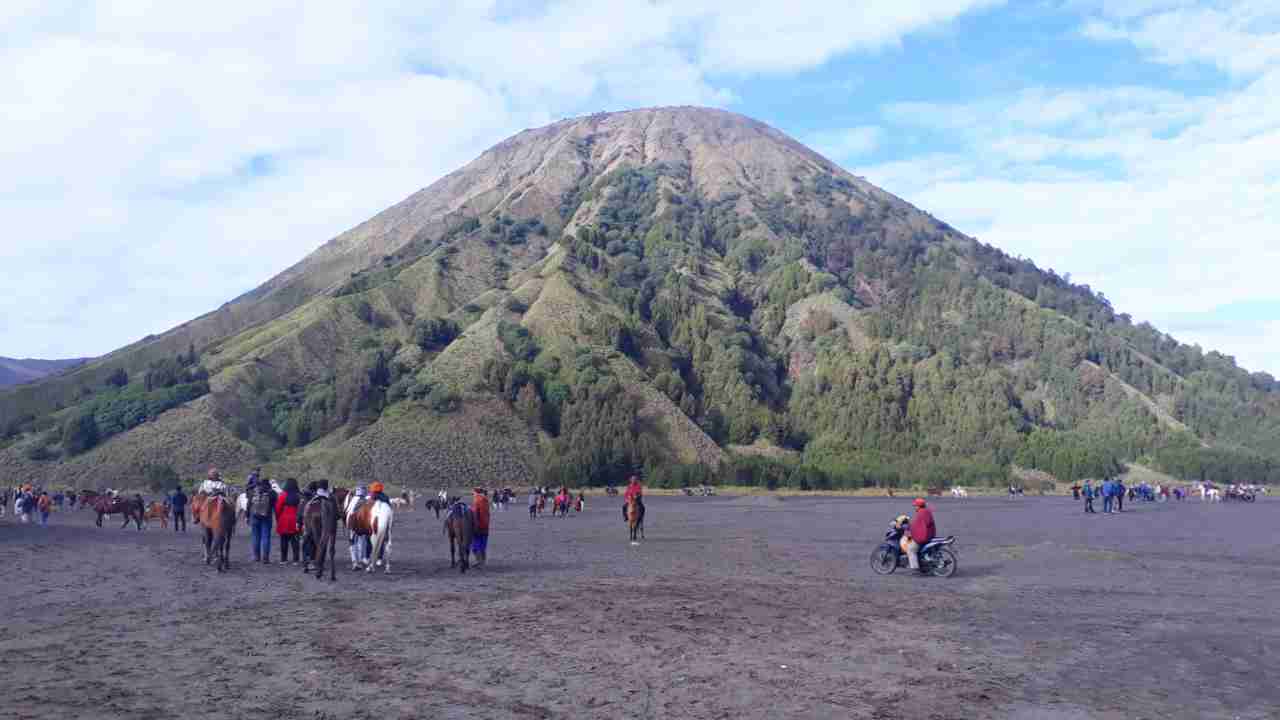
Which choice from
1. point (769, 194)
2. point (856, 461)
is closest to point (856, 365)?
point (856, 461)

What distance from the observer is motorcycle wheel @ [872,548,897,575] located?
20812 mm

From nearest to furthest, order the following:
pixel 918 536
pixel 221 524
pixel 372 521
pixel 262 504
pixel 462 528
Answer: pixel 372 521 → pixel 221 524 → pixel 918 536 → pixel 462 528 → pixel 262 504

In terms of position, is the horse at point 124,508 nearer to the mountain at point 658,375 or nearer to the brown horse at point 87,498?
the brown horse at point 87,498

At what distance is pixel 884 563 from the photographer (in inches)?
824

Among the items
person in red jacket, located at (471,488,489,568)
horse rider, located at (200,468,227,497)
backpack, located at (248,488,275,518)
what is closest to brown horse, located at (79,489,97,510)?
horse rider, located at (200,468,227,497)

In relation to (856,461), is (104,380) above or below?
above

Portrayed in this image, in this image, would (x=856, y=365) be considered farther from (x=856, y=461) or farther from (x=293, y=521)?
(x=293, y=521)

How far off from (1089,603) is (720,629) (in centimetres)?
679

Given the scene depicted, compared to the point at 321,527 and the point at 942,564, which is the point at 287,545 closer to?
the point at 321,527

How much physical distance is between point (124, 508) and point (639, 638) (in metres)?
31.4

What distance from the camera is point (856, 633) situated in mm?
13320

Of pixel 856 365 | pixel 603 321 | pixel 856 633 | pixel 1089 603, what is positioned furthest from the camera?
pixel 856 365

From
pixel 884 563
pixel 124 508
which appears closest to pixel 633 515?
pixel 884 563

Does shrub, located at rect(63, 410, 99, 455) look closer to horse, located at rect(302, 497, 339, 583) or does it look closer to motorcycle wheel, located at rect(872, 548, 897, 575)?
horse, located at rect(302, 497, 339, 583)
